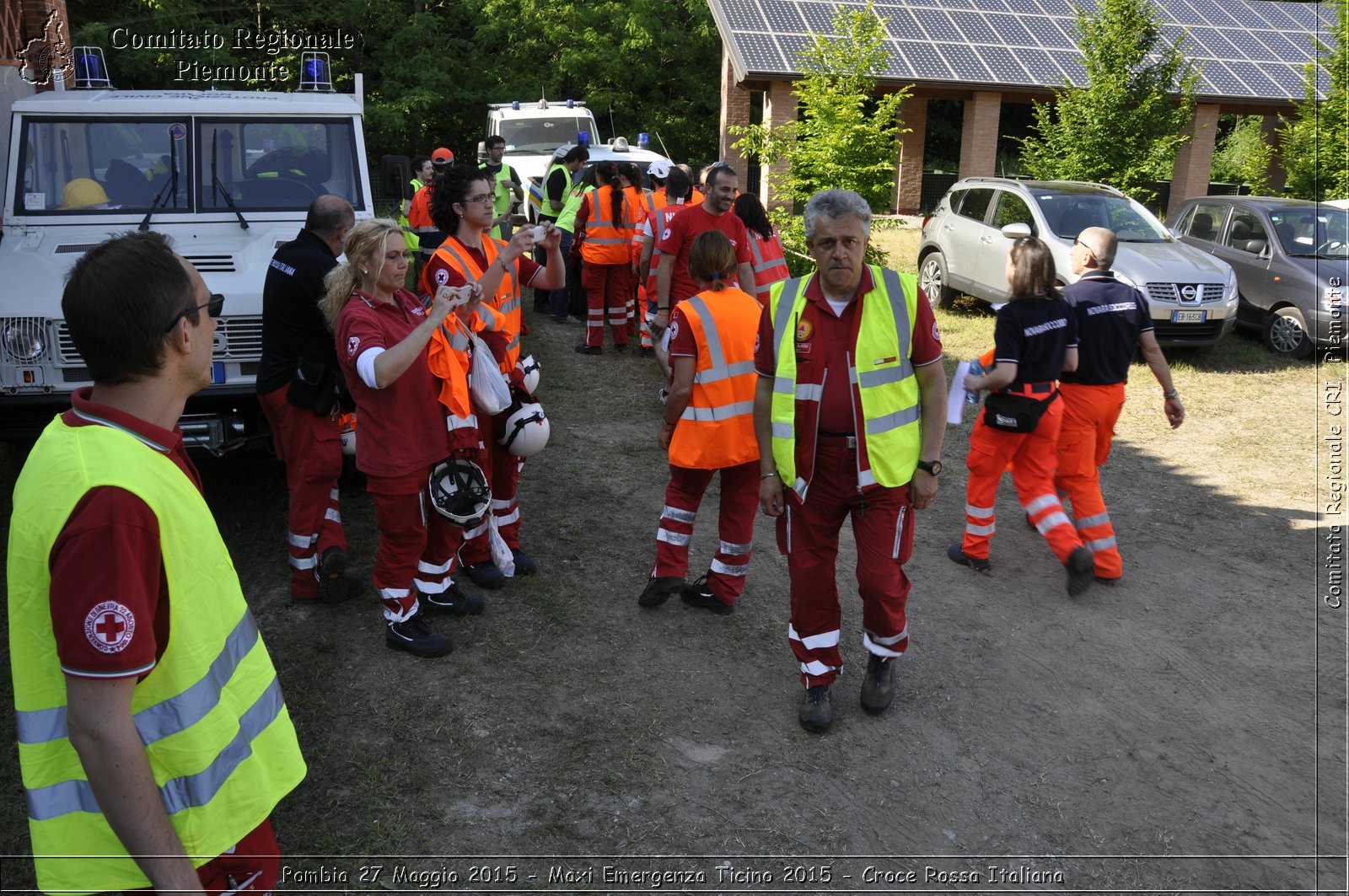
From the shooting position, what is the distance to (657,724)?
4.27 m

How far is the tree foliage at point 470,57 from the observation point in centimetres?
2341

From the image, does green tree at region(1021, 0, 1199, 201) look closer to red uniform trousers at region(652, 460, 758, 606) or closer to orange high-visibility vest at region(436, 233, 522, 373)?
red uniform trousers at region(652, 460, 758, 606)

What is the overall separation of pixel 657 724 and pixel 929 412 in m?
1.69

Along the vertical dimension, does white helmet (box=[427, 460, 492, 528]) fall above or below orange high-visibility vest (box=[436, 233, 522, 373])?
below

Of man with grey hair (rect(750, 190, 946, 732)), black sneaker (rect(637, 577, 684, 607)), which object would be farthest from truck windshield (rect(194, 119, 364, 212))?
man with grey hair (rect(750, 190, 946, 732))

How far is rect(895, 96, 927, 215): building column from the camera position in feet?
85.4

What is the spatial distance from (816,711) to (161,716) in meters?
2.87

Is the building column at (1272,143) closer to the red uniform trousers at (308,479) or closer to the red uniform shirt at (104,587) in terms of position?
the red uniform trousers at (308,479)

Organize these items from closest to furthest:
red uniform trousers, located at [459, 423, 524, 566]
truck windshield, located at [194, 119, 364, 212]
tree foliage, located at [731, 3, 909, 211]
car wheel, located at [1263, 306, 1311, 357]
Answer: red uniform trousers, located at [459, 423, 524, 566] → truck windshield, located at [194, 119, 364, 212] → car wheel, located at [1263, 306, 1311, 357] → tree foliage, located at [731, 3, 909, 211]

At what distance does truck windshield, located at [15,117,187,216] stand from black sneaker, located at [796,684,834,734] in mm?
5219

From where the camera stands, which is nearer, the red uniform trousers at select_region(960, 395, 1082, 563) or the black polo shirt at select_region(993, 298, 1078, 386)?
the black polo shirt at select_region(993, 298, 1078, 386)

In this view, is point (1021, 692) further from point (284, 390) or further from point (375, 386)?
point (284, 390)

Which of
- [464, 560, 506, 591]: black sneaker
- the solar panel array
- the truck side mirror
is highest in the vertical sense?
the solar panel array

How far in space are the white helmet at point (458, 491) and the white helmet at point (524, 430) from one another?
58 centimetres
